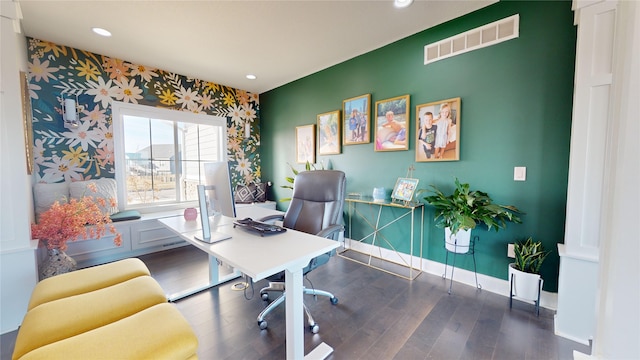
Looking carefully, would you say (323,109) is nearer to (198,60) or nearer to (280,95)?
(280,95)

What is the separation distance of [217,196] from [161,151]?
2648 mm

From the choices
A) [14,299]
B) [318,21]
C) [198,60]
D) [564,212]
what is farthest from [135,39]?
[564,212]

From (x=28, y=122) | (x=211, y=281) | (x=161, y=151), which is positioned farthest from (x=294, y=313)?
(x=161, y=151)

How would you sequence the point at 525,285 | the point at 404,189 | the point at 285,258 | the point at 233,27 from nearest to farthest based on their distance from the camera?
the point at 285,258 < the point at 525,285 < the point at 233,27 < the point at 404,189

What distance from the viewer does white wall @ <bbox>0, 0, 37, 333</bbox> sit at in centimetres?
167

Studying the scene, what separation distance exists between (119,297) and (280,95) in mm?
3589

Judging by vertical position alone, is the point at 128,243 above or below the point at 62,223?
below

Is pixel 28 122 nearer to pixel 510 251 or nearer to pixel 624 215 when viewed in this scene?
pixel 624 215

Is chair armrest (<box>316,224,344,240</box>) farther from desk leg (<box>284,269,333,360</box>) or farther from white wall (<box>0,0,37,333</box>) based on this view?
white wall (<box>0,0,37,333</box>)

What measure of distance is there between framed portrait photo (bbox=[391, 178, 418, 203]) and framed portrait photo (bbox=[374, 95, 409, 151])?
1.23ft

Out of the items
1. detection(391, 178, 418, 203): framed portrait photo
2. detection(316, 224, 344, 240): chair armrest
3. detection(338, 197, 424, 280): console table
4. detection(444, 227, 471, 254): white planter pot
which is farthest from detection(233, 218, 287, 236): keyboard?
detection(444, 227, 471, 254): white planter pot

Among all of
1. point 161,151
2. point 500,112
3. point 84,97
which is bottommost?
point 161,151

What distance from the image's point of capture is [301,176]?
2.23 metres

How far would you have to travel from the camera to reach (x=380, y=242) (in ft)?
9.68
